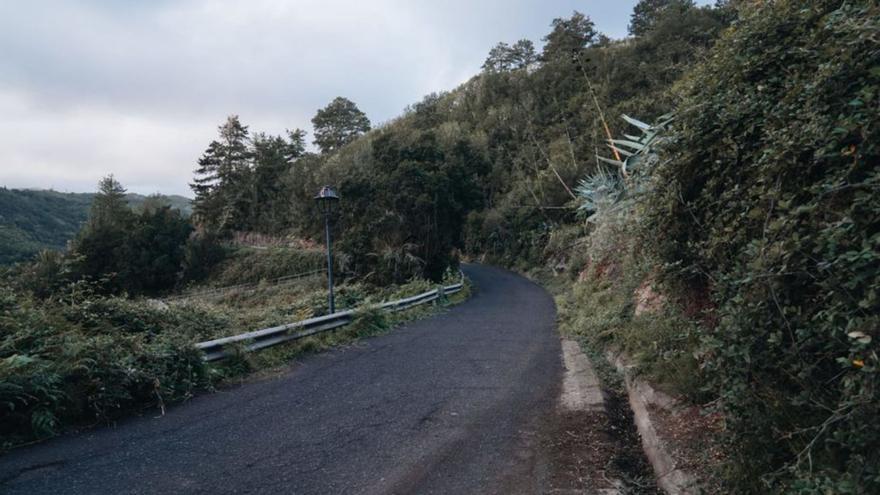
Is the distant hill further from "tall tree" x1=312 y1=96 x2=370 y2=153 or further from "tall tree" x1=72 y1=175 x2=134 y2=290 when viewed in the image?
"tall tree" x1=312 y1=96 x2=370 y2=153

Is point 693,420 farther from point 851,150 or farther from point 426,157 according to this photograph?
point 426,157

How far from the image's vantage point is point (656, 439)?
4.11m

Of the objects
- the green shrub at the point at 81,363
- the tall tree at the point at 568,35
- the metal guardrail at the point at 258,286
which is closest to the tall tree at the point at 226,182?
the metal guardrail at the point at 258,286

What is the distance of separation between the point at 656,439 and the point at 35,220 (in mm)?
79670

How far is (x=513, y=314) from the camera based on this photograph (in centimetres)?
1486

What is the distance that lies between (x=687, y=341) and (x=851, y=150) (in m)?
2.46

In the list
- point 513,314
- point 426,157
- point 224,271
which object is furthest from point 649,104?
point 224,271

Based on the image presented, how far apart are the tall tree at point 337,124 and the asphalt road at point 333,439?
203 ft

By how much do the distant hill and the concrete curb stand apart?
48.2m

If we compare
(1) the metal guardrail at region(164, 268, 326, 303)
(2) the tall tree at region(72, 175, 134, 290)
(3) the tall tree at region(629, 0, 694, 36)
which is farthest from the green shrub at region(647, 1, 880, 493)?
(3) the tall tree at region(629, 0, 694, 36)

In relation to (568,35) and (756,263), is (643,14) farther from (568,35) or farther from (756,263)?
(756,263)

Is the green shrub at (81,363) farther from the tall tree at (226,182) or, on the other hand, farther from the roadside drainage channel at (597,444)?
the tall tree at (226,182)

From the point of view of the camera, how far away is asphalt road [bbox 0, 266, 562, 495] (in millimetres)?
3654

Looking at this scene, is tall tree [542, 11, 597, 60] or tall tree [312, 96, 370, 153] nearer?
tall tree [542, 11, 597, 60]
